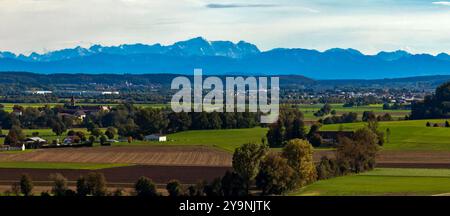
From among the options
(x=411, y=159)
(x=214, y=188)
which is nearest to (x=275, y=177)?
(x=214, y=188)

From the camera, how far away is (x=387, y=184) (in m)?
34.7

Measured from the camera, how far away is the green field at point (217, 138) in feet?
211

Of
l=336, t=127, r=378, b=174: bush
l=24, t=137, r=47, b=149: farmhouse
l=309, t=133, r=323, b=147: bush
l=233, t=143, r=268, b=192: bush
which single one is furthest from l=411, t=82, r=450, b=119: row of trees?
l=233, t=143, r=268, b=192: bush

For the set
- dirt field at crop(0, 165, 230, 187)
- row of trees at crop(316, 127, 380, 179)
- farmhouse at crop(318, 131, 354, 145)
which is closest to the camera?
row of trees at crop(316, 127, 380, 179)

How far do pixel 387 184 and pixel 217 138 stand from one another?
36.4m

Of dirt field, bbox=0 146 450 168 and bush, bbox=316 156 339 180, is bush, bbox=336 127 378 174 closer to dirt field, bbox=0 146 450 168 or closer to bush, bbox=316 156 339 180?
bush, bbox=316 156 339 180

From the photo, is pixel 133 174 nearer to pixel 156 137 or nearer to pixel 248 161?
pixel 248 161

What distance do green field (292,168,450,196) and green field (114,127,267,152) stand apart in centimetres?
1966

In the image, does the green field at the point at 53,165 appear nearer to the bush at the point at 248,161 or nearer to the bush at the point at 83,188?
the bush at the point at 248,161

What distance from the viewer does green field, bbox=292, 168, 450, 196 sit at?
30991 millimetres

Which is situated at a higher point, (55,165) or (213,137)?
(213,137)
